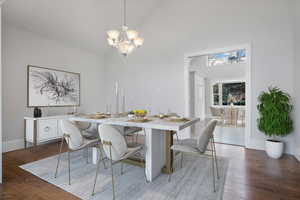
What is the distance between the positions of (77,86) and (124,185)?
366 centimetres

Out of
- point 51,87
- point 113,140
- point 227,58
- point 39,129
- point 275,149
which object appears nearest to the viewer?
point 113,140

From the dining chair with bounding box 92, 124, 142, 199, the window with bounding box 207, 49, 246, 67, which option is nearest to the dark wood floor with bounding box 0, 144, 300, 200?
the dining chair with bounding box 92, 124, 142, 199

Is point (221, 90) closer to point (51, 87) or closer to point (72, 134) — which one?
point (51, 87)

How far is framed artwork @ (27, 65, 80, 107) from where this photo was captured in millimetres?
3602

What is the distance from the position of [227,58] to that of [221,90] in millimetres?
3006

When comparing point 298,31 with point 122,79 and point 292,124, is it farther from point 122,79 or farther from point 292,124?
point 122,79

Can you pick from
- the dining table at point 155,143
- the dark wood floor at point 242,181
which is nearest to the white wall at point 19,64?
the dark wood floor at point 242,181

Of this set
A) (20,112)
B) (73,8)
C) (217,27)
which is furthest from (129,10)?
(20,112)

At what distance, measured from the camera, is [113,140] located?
1.66 metres

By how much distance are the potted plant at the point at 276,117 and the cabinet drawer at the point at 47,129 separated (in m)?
4.67

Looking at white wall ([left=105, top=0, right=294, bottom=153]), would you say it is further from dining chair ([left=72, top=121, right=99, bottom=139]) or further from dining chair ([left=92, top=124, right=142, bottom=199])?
dining chair ([left=92, top=124, right=142, bottom=199])

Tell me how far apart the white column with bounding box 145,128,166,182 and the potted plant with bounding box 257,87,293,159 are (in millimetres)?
2279

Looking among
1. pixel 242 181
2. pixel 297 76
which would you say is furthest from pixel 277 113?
pixel 242 181

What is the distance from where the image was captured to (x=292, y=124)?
2.99 m
